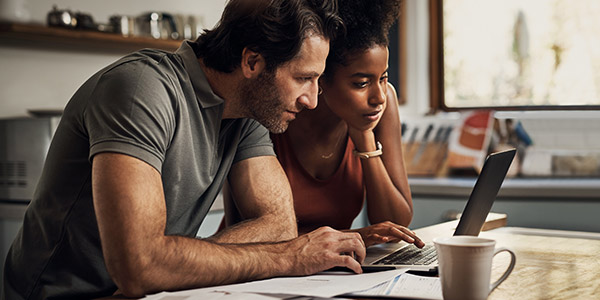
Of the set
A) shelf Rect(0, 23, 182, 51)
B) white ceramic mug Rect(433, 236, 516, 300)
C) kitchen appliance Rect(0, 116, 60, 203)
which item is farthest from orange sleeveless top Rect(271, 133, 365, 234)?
shelf Rect(0, 23, 182, 51)

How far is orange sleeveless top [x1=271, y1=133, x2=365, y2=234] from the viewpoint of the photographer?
6.12 ft

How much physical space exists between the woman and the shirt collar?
1.37 feet

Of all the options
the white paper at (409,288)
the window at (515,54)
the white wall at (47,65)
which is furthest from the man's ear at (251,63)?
the window at (515,54)

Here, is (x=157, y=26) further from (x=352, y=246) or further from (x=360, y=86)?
(x=352, y=246)

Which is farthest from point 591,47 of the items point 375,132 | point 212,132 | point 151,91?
point 151,91

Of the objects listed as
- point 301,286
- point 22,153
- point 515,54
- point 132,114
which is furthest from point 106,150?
point 515,54

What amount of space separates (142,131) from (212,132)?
300 mm

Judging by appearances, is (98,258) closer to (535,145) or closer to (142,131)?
(142,131)

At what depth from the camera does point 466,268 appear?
3.20ft

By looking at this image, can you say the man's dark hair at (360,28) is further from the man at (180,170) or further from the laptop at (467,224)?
the laptop at (467,224)

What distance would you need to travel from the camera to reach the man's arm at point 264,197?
1.51 meters

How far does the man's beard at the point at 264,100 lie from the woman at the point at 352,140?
316 mm

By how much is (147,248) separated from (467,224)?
0.67 metres

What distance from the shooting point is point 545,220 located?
9.48 ft
